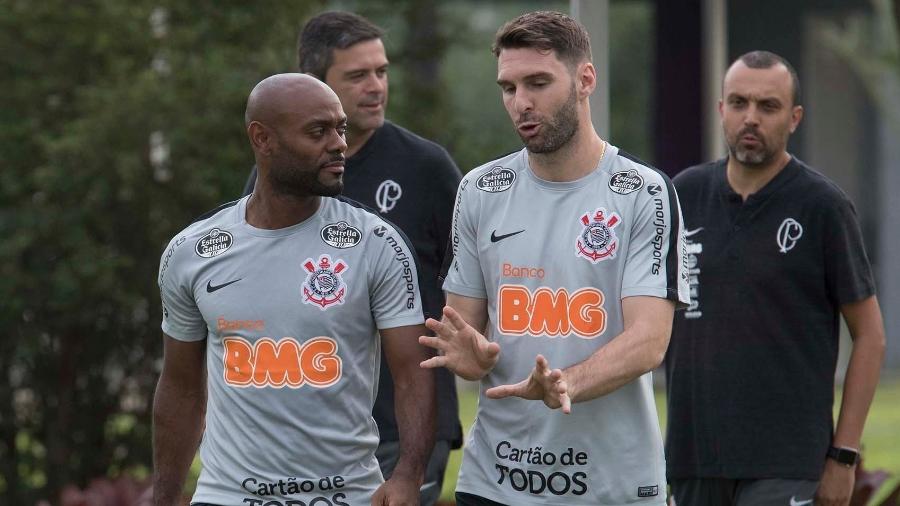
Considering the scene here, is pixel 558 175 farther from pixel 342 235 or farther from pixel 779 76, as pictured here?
pixel 779 76

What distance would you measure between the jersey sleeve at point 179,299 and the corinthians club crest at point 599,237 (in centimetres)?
121

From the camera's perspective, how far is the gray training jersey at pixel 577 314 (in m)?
4.64

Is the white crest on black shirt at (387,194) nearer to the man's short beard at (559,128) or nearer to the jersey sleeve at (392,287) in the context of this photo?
the jersey sleeve at (392,287)

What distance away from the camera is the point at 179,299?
4.89 meters

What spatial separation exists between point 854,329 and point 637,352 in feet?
5.12

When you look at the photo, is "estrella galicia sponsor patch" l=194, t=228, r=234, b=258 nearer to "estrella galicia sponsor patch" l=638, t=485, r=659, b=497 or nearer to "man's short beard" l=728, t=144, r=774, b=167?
"estrella galicia sponsor patch" l=638, t=485, r=659, b=497

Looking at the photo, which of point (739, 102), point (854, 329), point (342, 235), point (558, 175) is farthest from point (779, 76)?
point (342, 235)

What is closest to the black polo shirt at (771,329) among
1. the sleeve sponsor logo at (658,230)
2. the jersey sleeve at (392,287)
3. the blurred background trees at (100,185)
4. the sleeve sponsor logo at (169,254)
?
the sleeve sponsor logo at (658,230)

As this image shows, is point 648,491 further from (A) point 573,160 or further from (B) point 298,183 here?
(B) point 298,183

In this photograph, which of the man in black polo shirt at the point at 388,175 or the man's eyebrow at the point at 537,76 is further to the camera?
the man in black polo shirt at the point at 388,175

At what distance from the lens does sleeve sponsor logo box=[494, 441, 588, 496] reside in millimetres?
4664

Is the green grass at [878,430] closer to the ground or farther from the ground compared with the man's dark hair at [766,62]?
closer to the ground

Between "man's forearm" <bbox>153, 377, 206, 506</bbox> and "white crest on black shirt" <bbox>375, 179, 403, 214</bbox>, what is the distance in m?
1.16

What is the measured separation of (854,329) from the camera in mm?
5723
